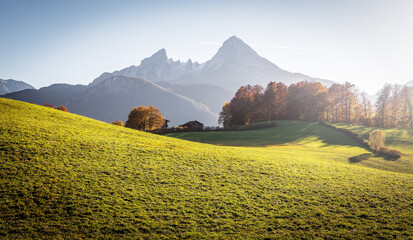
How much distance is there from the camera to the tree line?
94.4 meters

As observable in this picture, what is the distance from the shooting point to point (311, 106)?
97.5m

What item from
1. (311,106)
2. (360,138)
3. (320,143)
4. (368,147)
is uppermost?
(311,106)

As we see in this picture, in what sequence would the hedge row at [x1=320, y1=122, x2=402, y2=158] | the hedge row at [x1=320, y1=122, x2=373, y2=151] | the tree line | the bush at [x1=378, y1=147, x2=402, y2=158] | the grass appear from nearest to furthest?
the grass
the bush at [x1=378, y1=147, x2=402, y2=158]
the hedge row at [x1=320, y1=122, x2=402, y2=158]
the hedge row at [x1=320, y1=122, x2=373, y2=151]
the tree line

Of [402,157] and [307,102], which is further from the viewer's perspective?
[307,102]

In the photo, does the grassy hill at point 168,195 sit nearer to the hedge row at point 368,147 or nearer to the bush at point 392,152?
the bush at point 392,152

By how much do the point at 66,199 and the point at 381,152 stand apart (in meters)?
55.0

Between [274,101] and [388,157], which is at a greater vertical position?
[274,101]

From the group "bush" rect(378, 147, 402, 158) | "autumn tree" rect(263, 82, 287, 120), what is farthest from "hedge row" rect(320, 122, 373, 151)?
"autumn tree" rect(263, 82, 287, 120)

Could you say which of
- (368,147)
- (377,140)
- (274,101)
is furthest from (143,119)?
(377,140)

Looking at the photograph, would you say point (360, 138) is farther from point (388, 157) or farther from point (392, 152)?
point (388, 157)

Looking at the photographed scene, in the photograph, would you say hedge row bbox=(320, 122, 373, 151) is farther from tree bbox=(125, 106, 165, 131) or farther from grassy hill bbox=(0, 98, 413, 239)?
tree bbox=(125, 106, 165, 131)

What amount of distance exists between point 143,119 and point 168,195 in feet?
277

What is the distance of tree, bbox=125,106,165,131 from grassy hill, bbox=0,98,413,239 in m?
69.2

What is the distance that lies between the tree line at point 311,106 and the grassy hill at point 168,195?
7832 cm
